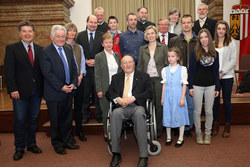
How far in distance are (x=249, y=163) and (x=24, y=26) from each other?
295 cm

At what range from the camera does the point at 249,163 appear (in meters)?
2.73

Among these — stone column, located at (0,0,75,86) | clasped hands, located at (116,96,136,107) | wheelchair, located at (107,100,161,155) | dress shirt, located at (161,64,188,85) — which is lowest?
wheelchair, located at (107,100,161,155)

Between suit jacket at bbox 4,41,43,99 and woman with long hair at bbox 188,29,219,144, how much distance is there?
6.46ft

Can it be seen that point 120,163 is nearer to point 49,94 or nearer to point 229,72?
point 49,94

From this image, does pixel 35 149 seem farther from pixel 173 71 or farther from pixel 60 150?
pixel 173 71

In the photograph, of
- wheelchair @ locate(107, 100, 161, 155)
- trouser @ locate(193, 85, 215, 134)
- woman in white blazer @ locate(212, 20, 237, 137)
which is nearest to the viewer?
wheelchair @ locate(107, 100, 161, 155)

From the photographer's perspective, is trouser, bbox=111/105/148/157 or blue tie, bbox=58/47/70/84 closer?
trouser, bbox=111/105/148/157

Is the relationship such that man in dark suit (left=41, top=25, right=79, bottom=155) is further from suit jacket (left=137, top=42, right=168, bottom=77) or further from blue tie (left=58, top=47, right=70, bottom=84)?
suit jacket (left=137, top=42, right=168, bottom=77)

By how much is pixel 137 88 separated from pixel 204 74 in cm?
95

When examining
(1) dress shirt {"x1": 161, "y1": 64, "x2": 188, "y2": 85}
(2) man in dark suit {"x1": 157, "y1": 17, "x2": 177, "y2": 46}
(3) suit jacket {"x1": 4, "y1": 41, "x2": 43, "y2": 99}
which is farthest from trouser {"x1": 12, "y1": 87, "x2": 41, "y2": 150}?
(2) man in dark suit {"x1": 157, "y1": 17, "x2": 177, "y2": 46}

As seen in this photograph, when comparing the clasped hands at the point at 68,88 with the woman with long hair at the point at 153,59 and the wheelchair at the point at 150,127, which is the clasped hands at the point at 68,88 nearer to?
the wheelchair at the point at 150,127

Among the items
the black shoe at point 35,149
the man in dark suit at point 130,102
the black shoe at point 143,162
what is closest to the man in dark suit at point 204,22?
the man in dark suit at point 130,102

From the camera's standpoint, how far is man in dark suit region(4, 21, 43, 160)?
293 cm

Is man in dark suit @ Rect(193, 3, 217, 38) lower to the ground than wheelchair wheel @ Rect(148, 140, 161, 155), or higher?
higher
